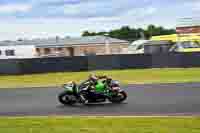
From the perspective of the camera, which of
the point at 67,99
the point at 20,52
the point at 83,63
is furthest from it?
the point at 20,52

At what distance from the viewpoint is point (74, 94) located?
17453 millimetres

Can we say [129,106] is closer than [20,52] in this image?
Yes

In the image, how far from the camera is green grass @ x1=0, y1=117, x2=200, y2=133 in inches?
388

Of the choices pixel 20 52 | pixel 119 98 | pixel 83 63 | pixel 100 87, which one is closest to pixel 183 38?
pixel 83 63

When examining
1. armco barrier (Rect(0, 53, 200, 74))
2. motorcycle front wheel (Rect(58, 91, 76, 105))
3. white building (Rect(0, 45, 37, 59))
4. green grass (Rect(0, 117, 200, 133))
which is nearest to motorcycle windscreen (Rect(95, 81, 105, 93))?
motorcycle front wheel (Rect(58, 91, 76, 105))

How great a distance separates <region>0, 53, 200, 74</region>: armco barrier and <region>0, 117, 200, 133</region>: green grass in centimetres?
2559

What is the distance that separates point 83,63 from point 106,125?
2750cm

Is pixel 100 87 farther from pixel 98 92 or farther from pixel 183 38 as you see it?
pixel 183 38

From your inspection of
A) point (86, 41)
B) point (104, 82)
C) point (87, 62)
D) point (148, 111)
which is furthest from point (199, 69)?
point (86, 41)

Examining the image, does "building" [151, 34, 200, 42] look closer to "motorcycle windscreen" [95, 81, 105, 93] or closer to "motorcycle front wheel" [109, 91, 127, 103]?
"motorcycle front wheel" [109, 91, 127, 103]

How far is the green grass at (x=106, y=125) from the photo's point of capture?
388 inches

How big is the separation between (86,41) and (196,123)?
67801 millimetres

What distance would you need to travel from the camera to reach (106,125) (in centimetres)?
1085

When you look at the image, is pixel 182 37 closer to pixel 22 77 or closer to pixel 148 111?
pixel 22 77
